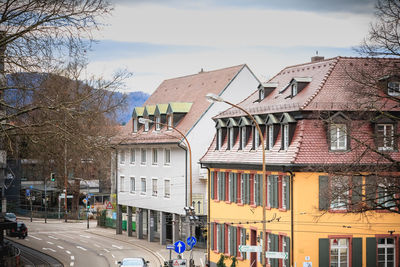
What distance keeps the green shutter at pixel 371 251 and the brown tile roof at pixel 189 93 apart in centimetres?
2327

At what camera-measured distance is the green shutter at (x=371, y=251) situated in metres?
37.3

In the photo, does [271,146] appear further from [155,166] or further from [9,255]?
[155,166]

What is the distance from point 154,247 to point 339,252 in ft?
91.4

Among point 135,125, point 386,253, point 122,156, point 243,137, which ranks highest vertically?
point 135,125

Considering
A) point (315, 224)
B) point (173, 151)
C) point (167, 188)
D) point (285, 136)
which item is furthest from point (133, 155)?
point (315, 224)

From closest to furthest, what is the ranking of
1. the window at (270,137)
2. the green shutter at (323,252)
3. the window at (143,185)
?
the green shutter at (323,252)
the window at (270,137)
the window at (143,185)

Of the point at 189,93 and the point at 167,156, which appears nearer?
the point at 167,156

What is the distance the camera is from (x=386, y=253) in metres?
37.8

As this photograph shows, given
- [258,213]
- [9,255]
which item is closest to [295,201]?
[258,213]

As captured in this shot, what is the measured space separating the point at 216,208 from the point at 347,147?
13.8 m

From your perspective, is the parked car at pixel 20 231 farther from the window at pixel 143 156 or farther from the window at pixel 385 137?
the window at pixel 385 137

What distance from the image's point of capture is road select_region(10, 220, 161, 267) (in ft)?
177

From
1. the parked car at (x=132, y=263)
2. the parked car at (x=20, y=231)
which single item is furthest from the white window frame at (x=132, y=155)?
the parked car at (x=132, y=263)

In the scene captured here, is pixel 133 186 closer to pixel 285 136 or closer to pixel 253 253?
pixel 253 253
